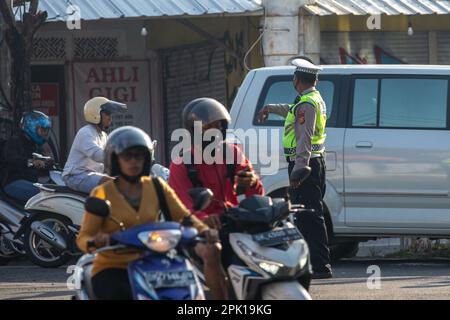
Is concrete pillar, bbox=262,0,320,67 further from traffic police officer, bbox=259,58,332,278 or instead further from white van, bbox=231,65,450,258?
traffic police officer, bbox=259,58,332,278

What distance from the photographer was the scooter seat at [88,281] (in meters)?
6.26

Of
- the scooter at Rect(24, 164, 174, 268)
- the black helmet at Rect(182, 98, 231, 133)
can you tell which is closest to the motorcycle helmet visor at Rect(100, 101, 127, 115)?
the scooter at Rect(24, 164, 174, 268)

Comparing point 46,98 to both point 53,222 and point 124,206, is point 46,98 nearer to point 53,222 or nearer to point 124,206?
point 53,222

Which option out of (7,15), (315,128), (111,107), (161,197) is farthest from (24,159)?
(161,197)

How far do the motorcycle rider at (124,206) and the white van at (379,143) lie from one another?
17.1 ft

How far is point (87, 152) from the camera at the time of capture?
11.9 meters

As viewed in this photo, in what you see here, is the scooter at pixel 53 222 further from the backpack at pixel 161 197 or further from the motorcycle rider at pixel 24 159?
the backpack at pixel 161 197

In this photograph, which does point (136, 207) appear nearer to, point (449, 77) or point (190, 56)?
point (449, 77)

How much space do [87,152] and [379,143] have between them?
2.70 meters

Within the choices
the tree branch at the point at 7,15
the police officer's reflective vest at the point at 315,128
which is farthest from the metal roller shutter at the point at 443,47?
the police officer's reflective vest at the point at 315,128

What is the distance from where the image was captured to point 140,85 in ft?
66.2

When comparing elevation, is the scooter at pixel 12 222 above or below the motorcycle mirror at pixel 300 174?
below

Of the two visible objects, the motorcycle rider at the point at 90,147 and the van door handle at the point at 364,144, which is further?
the motorcycle rider at the point at 90,147

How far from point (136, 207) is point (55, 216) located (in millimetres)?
5994
